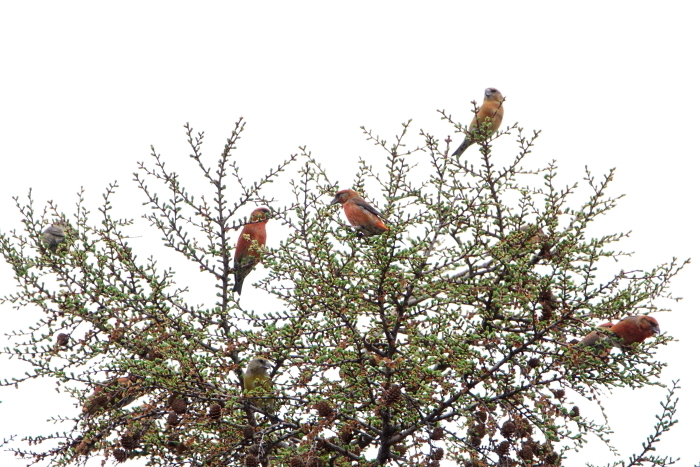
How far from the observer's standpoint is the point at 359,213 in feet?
21.2

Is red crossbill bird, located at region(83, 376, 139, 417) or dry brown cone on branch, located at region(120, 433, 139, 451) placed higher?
red crossbill bird, located at region(83, 376, 139, 417)

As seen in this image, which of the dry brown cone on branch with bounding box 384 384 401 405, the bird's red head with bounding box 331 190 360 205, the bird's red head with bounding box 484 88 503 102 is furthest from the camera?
the bird's red head with bounding box 484 88 503 102

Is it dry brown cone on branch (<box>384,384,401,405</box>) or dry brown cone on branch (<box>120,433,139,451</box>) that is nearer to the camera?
dry brown cone on branch (<box>384,384,401,405</box>)

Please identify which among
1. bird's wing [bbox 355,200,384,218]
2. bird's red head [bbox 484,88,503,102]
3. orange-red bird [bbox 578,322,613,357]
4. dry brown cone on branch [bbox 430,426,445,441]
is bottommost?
dry brown cone on branch [bbox 430,426,445,441]

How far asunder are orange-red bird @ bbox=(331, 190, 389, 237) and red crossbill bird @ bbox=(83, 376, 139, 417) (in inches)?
87.6

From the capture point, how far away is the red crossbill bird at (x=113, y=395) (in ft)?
15.4

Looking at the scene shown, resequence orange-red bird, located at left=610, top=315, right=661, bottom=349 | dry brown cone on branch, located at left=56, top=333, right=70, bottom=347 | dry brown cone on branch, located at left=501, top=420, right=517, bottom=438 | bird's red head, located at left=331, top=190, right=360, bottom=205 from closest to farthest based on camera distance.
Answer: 1. dry brown cone on branch, located at left=501, top=420, right=517, bottom=438
2. dry brown cone on branch, located at left=56, top=333, right=70, bottom=347
3. orange-red bird, located at left=610, top=315, right=661, bottom=349
4. bird's red head, located at left=331, top=190, right=360, bottom=205

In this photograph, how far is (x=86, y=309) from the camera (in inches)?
197

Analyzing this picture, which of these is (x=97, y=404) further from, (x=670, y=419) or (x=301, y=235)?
(x=670, y=419)

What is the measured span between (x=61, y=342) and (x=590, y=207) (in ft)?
11.1

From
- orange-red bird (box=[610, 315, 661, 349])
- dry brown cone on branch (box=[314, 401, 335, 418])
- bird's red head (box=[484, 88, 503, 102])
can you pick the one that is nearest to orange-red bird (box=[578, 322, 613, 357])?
orange-red bird (box=[610, 315, 661, 349])

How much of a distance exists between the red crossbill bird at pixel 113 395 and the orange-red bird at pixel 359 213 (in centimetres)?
223

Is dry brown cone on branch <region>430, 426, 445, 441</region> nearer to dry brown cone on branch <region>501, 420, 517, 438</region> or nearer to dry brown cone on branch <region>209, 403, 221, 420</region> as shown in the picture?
dry brown cone on branch <region>501, 420, 517, 438</region>

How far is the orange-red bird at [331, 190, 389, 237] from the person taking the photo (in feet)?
21.0
